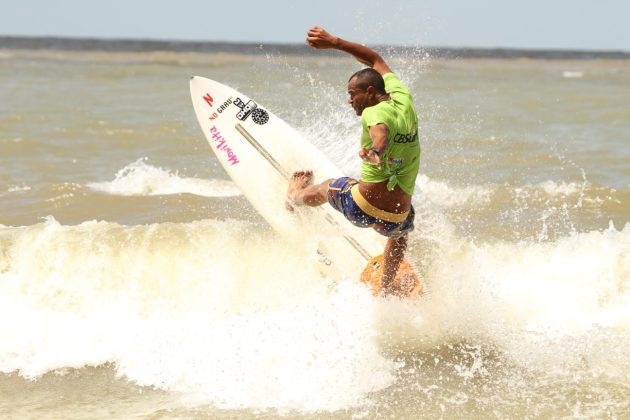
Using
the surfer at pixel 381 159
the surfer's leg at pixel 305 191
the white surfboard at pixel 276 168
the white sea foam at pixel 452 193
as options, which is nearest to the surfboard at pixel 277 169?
the white surfboard at pixel 276 168

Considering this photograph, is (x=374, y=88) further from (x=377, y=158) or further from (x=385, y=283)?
(x=385, y=283)

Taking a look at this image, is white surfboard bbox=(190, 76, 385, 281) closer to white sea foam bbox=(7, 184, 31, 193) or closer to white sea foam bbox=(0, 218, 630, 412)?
white sea foam bbox=(0, 218, 630, 412)

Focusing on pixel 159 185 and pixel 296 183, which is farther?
pixel 159 185

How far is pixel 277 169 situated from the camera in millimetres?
7746

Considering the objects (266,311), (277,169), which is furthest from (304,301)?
(277,169)

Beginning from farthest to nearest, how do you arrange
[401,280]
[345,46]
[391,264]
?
[401,280] < [391,264] < [345,46]

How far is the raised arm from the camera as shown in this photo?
6102 mm

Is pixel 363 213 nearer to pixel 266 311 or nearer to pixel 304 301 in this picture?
pixel 304 301

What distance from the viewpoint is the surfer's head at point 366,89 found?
221 inches

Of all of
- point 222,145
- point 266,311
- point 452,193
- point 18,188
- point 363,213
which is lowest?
point 18,188

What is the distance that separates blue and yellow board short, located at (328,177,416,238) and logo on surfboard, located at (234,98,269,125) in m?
2.01

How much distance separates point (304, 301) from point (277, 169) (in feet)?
4.70

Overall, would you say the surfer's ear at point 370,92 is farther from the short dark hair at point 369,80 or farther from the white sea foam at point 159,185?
the white sea foam at point 159,185

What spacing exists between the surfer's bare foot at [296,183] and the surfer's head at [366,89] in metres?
1.53
